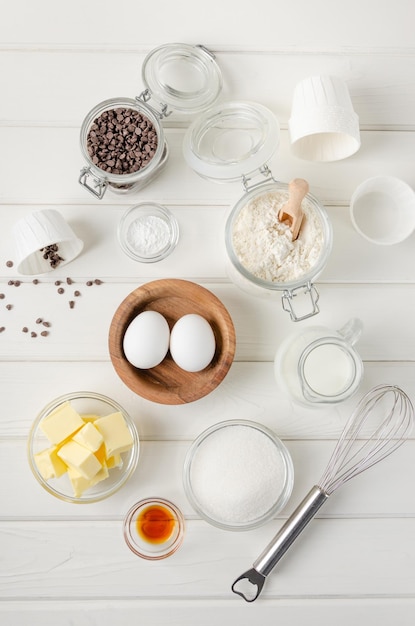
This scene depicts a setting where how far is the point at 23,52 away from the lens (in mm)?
1326

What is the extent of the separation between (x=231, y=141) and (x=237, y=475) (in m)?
0.66

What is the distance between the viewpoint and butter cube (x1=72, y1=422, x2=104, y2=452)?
3.77 feet

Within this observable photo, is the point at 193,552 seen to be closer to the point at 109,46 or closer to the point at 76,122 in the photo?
the point at 76,122

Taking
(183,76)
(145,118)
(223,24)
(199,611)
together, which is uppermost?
(223,24)

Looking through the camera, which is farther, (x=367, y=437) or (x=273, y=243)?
(x=367, y=437)

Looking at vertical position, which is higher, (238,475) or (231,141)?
(231,141)

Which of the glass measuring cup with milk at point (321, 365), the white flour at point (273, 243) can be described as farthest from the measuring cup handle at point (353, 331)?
the white flour at point (273, 243)

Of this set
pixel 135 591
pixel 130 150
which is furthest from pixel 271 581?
pixel 130 150

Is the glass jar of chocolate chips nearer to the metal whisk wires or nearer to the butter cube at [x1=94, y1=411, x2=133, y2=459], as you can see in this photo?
the butter cube at [x1=94, y1=411, x2=133, y2=459]

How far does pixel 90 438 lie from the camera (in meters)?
1.15

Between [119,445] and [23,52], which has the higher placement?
[23,52]

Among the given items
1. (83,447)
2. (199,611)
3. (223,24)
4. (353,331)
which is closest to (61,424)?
(83,447)

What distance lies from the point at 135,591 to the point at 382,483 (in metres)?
0.53

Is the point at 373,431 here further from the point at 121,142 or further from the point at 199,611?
the point at 121,142
